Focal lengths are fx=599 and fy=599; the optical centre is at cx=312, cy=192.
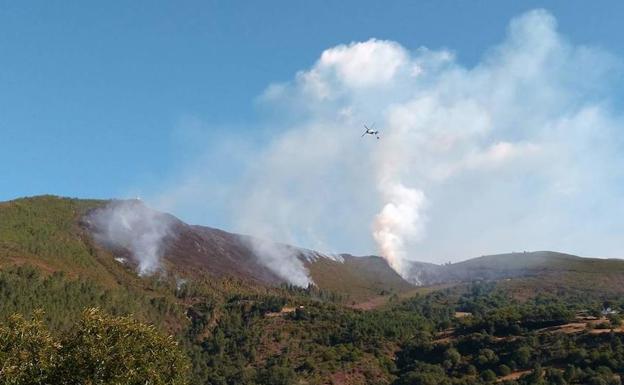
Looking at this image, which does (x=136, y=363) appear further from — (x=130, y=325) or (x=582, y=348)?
(x=582, y=348)

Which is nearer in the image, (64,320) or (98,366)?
(98,366)

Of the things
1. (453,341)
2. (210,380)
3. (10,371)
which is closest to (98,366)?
(10,371)

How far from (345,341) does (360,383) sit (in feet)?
116

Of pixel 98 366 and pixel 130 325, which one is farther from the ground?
pixel 130 325

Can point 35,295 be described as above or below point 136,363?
above

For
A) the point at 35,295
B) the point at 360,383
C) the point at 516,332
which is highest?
the point at 35,295

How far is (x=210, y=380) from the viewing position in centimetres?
17075

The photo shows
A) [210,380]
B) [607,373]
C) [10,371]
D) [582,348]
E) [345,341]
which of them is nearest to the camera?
[10,371]

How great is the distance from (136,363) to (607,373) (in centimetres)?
13302

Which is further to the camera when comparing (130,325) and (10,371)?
(130,325)

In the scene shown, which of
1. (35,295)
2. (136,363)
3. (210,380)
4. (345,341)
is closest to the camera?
(136,363)

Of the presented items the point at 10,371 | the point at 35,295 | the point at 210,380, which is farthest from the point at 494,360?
the point at 10,371

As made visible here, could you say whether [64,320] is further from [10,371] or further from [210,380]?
[10,371]

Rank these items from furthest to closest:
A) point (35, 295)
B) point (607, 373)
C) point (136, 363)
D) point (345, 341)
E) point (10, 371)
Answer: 1. point (345, 341)
2. point (35, 295)
3. point (607, 373)
4. point (136, 363)
5. point (10, 371)
